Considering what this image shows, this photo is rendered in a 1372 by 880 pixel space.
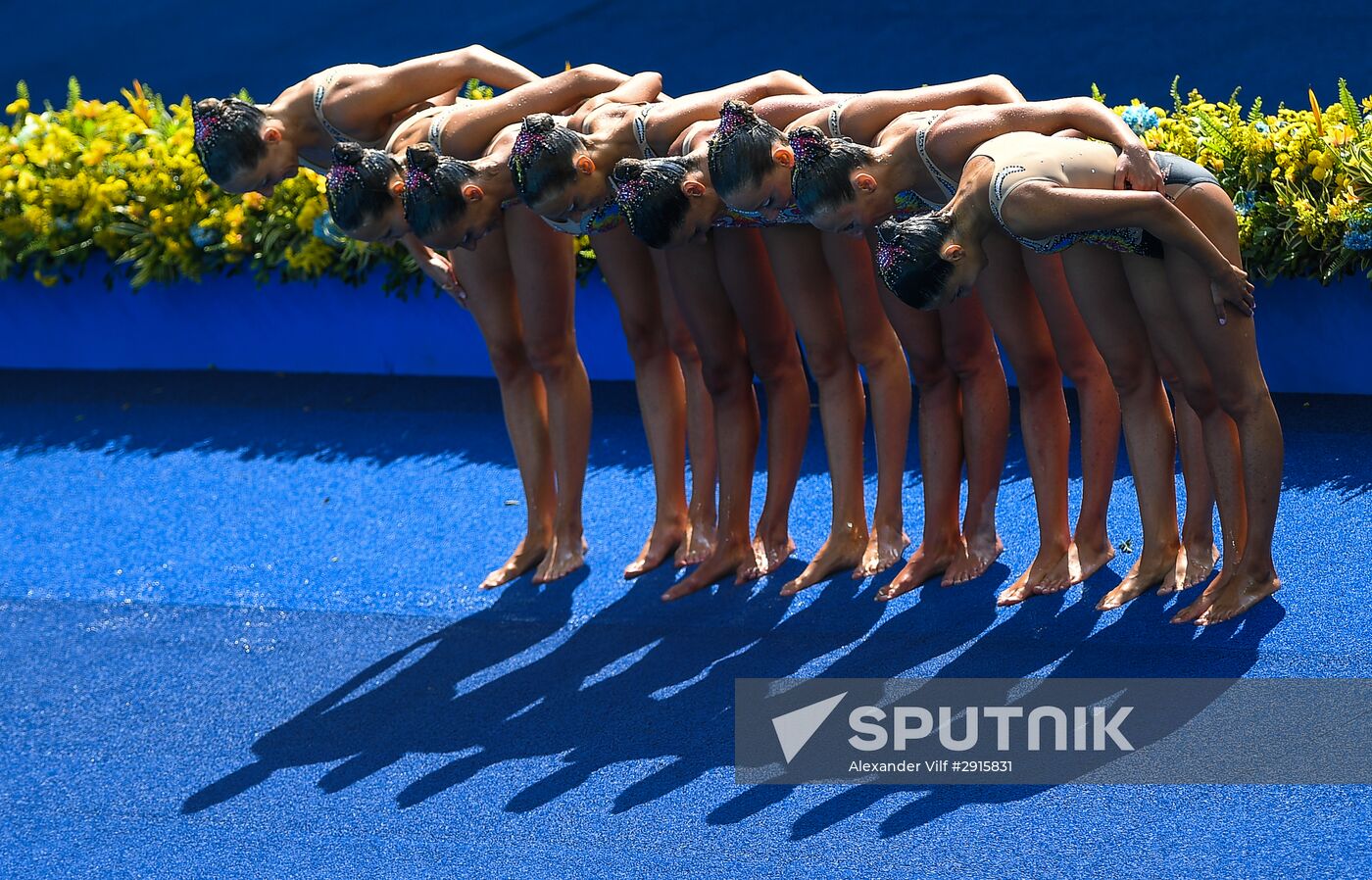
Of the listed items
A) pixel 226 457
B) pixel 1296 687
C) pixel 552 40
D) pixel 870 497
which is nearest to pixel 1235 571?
pixel 1296 687

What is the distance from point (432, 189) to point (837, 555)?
5.97 ft

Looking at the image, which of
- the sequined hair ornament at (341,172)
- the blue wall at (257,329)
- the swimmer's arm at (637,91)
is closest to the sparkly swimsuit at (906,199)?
the swimmer's arm at (637,91)

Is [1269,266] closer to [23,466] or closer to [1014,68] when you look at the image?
[1014,68]

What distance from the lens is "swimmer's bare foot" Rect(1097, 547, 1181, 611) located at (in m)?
5.14

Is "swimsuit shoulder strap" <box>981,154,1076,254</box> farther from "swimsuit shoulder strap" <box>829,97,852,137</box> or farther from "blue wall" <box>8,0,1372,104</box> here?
"blue wall" <box>8,0,1372,104</box>

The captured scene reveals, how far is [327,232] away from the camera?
8133 millimetres

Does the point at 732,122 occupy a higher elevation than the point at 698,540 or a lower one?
higher

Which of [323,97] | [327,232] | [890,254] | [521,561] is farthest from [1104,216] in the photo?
[327,232]

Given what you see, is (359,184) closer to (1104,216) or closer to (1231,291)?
(1104,216)

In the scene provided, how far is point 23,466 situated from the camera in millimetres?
8031

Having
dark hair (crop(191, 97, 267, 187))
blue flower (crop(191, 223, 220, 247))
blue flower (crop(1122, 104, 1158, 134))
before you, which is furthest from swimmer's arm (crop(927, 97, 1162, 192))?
blue flower (crop(191, 223, 220, 247))

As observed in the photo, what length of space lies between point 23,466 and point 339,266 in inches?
70.3

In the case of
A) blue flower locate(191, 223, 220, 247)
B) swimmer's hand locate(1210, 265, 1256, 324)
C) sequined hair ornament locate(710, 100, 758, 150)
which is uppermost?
sequined hair ornament locate(710, 100, 758, 150)

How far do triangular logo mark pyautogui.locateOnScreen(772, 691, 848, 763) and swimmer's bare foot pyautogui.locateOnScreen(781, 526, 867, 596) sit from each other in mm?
844
